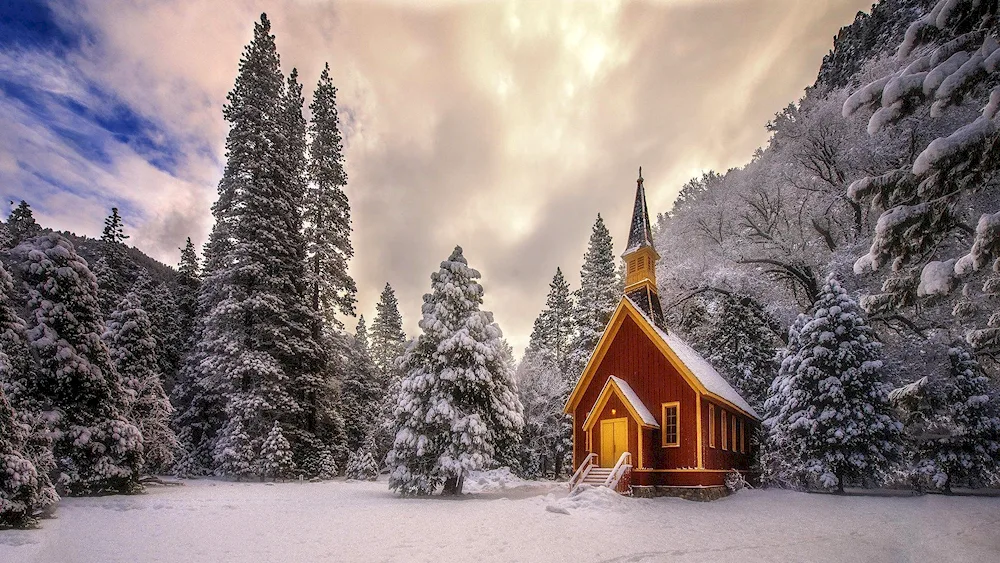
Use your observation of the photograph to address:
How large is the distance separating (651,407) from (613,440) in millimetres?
1891

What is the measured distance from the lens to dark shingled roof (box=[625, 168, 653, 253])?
21109mm

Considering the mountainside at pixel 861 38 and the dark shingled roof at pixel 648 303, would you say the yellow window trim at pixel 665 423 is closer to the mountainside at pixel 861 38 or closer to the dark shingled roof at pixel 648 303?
the dark shingled roof at pixel 648 303

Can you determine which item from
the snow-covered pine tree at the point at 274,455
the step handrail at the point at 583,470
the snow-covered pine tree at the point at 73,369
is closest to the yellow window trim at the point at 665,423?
the step handrail at the point at 583,470

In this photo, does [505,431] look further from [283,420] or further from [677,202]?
[677,202]

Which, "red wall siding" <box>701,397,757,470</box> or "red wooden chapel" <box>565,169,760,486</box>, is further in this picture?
"red wall siding" <box>701,397,757,470</box>

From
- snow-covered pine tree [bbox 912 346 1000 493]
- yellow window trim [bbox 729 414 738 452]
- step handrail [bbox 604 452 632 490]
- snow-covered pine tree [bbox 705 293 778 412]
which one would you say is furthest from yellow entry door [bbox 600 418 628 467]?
snow-covered pine tree [bbox 912 346 1000 493]

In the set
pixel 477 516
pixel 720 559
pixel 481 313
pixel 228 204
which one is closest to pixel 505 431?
pixel 481 313

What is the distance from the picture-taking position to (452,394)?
16.3 meters

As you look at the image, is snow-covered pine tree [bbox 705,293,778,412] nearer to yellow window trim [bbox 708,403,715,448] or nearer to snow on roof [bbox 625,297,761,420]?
snow on roof [bbox 625,297,761,420]

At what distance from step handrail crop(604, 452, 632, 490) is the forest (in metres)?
3.33

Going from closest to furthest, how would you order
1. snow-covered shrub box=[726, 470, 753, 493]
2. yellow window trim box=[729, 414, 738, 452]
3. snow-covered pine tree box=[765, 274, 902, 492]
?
1. snow-covered pine tree box=[765, 274, 902, 492]
2. snow-covered shrub box=[726, 470, 753, 493]
3. yellow window trim box=[729, 414, 738, 452]

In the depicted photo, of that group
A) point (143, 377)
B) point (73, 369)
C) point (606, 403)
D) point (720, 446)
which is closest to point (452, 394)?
point (606, 403)

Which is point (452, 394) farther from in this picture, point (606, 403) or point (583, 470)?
point (606, 403)

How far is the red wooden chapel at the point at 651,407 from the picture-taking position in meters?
16.3
